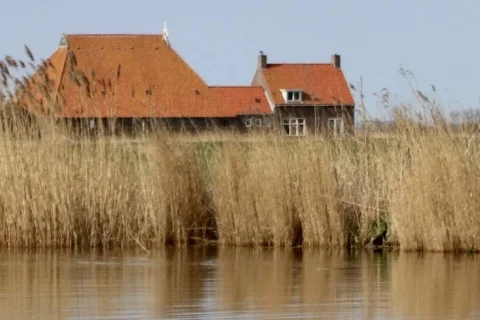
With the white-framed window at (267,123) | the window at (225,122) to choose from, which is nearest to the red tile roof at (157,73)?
the window at (225,122)

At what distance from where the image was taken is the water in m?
9.03

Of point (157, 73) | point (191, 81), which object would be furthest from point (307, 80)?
point (157, 73)

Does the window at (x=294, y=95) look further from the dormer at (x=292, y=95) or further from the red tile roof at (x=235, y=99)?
the red tile roof at (x=235, y=99)

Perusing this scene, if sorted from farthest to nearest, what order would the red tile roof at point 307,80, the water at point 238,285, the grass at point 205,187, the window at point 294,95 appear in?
the window at point 294,95 < the red tile roof at point 307,80 < the grass at point 205,187 < the water at point 238,285

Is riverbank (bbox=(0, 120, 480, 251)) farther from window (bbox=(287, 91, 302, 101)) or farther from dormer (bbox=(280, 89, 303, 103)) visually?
window (bbox=(287, 91, 302, 101))

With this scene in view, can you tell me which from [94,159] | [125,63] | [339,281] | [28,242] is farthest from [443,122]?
[125,63]

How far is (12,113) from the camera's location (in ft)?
47.1

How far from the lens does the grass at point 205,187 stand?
13.7 m

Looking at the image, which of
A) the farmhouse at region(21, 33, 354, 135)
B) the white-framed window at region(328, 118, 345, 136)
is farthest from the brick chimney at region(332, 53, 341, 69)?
the white-framed window at region(328, 118, 345, 136)

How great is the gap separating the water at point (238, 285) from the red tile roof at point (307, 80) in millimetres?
42933

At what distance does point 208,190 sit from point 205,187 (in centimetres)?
7

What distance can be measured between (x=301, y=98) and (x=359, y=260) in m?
46.3

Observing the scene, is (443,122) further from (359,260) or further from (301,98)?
(301,98)

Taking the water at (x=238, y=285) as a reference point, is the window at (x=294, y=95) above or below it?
above
